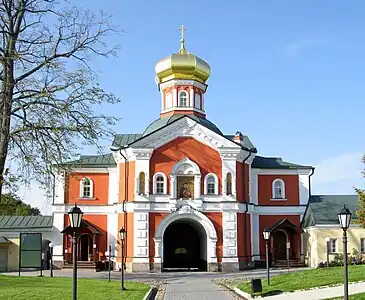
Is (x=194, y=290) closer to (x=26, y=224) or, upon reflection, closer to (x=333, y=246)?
(x=333, y=246)

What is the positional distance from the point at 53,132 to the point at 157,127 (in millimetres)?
21414

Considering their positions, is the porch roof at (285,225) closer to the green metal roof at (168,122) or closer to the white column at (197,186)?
the white column at (197,186)

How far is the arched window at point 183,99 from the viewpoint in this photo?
38.4 meters

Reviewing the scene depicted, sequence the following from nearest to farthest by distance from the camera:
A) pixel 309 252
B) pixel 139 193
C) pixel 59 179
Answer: pixel 59 179
pixel 139 193
pixel 309 252

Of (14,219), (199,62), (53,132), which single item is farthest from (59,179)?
(14,219)

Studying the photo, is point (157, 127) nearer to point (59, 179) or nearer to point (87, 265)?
point (87, 265)

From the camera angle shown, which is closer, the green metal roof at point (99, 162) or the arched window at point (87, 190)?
the arched window at point (87, 190)

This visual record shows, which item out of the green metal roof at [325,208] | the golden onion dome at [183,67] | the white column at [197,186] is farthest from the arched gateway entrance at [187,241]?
the golden onion dome at [183,67]

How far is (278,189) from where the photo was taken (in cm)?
3928

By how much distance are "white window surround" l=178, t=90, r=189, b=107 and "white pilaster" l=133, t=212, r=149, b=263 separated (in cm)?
845

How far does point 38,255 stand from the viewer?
117 feet

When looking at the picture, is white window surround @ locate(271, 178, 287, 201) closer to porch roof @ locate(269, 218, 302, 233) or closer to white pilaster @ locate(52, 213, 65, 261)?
porch roof @ locate(269, 218, 302, 233)

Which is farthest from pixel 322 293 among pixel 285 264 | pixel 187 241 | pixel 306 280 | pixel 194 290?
pixel 187 241

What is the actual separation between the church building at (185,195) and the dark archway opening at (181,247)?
68mm
